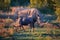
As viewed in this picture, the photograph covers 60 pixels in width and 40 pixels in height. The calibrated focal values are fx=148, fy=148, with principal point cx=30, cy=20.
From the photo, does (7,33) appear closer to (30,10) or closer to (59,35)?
(30,10)

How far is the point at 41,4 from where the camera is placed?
1550 millimetres

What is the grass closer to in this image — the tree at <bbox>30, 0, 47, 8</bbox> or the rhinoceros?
the rhinoceros

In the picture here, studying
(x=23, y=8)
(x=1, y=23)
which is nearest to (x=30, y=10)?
(x=23, y=8)

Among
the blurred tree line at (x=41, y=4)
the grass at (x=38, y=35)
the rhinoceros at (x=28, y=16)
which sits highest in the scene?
the blurred tree line at (x=41, y=4)

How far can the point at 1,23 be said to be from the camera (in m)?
1.55

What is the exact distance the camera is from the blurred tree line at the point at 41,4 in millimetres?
1539

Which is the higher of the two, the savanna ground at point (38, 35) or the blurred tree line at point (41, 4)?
the blurred tree line at point (41, 4)

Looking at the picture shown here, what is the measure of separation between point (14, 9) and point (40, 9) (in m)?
0.27

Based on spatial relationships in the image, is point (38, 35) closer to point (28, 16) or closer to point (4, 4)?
point (28, 16)

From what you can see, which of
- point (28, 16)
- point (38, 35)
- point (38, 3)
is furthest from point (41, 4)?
point (38, 35)

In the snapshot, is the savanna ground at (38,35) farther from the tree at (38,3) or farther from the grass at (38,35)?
the tree at (38,3)

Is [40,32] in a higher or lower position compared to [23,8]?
lower

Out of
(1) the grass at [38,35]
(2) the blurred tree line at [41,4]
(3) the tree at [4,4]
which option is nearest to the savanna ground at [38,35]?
(1) the grass at [38,35]

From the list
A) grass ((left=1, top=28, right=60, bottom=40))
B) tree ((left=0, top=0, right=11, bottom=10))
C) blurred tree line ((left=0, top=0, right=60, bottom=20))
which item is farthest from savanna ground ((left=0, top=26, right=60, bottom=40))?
tree ((left=0, top=0, right=11, bottom=10))
